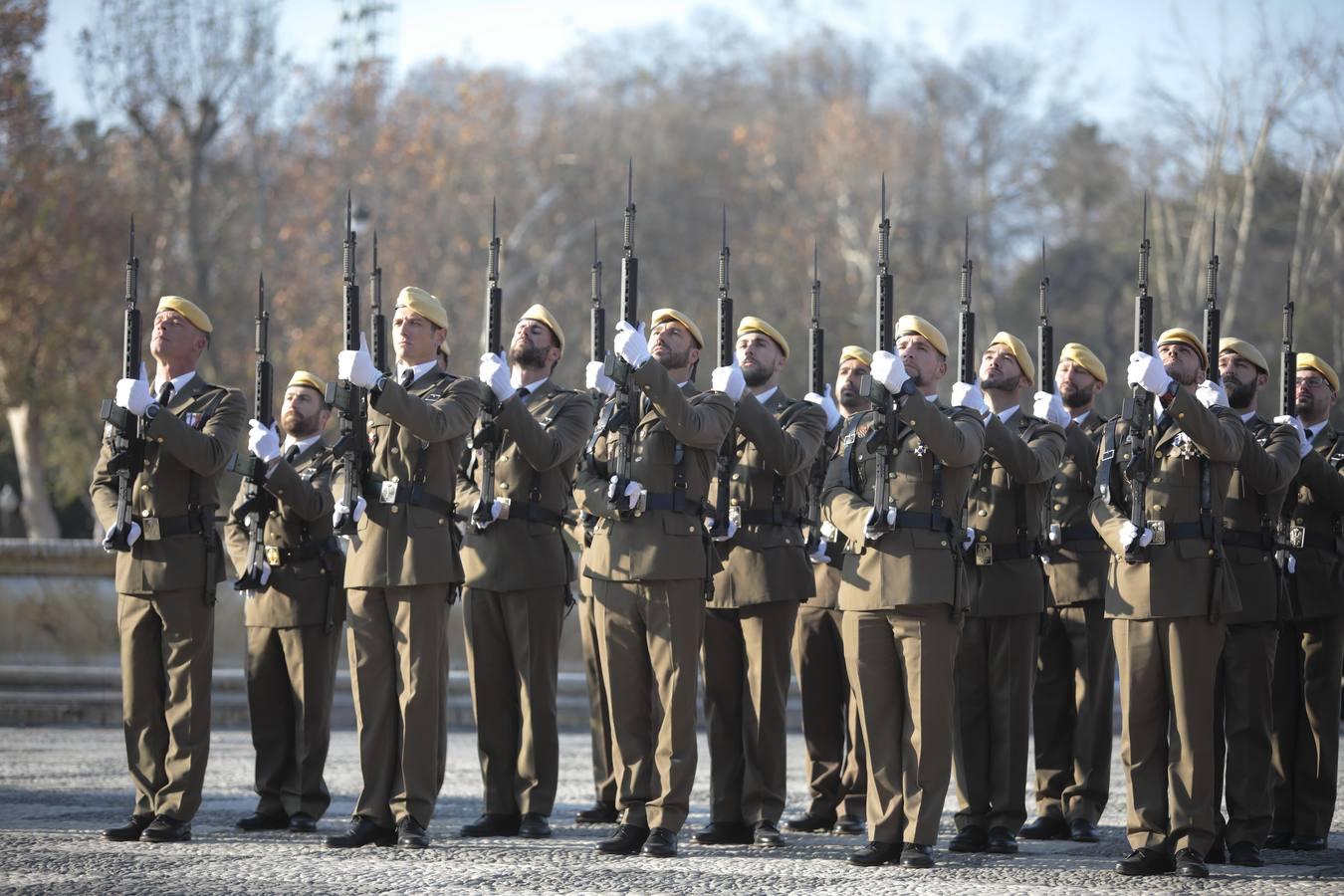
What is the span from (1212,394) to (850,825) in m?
2.71

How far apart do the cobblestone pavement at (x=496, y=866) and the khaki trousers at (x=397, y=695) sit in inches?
9.4

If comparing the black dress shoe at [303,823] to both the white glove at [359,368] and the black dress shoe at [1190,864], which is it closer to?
the white glove at [359,368]

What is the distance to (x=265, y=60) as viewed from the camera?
30.7 metres

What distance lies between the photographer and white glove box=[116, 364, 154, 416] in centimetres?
845

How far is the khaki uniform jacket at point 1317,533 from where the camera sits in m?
9.05

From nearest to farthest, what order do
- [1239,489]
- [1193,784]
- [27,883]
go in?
[27,883] → [1193,784] → [1239,489]

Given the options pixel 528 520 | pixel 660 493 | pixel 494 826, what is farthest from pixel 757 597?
pixel 494 826

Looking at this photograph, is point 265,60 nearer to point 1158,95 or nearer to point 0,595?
point 1158,95

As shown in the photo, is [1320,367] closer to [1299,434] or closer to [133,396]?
[1299,434]

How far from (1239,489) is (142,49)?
2474 centimetres

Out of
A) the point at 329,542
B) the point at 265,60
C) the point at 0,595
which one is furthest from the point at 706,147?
the point at 329,542

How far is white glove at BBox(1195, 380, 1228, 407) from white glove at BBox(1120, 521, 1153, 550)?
669 millimetres

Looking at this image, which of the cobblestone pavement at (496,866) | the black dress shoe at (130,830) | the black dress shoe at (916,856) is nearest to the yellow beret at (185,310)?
the black dress shoe at (130,830)

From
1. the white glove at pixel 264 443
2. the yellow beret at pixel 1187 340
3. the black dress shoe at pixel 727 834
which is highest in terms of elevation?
the yellow beret at pixel 1187 340
